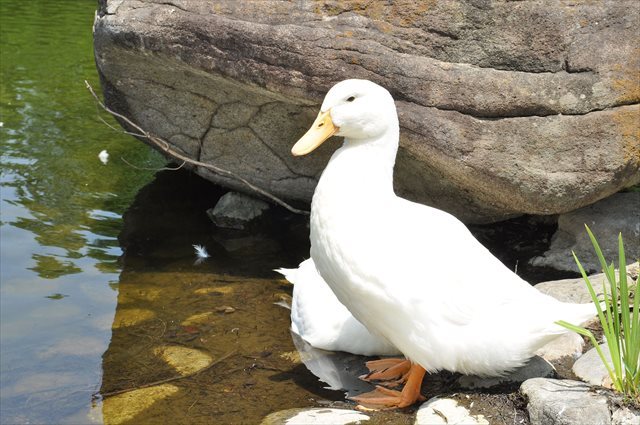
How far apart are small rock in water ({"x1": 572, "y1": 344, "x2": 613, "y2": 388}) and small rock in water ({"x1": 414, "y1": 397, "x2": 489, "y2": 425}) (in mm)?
525

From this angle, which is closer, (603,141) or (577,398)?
(577,398)

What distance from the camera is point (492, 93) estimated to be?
14.7ft

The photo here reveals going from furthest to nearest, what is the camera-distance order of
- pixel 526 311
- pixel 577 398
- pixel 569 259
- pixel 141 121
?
pixel 141 121 → pixel 569 259 → pixel 526 311 → pixel 577 398

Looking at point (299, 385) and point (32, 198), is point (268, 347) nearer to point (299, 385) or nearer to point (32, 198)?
point (299, 385)

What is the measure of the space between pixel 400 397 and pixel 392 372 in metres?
0.30

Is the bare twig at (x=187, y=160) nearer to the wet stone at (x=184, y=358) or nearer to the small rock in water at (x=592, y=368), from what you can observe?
the wet stone at (x=184, y=358)

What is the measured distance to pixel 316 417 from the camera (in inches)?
137

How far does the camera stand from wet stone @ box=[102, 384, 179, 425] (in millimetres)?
3834

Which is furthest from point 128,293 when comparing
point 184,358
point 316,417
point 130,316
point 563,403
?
point 563,403

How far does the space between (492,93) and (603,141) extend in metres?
0.63

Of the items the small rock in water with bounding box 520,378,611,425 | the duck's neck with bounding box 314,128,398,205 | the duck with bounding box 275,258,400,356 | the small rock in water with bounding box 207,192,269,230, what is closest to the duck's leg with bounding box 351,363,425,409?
the duck with bounding box 275,258,400,356

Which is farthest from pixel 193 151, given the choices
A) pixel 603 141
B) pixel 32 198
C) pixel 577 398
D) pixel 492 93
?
pixel 577 398

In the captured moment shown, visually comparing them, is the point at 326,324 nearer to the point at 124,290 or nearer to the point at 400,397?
the point at 400,397

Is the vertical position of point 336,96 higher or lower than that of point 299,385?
higher
